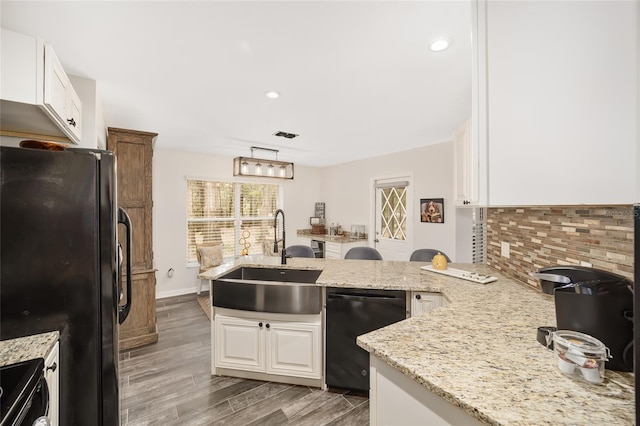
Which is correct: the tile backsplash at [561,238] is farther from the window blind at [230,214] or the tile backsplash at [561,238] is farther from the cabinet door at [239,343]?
the window blind at [230,214]

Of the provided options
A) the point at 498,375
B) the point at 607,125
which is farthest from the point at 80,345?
the point at 607,125

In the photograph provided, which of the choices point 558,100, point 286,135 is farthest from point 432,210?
point 558,100

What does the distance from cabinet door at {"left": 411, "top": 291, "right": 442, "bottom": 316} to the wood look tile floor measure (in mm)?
841

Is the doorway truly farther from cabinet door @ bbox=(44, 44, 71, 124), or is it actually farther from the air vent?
cabinet door @ bbox=(44, 44, 71, 124)

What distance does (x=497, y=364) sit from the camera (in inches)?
34.9

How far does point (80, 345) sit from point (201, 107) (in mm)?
2235

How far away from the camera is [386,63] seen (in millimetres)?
1885

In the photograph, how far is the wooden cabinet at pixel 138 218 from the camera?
283 centimetres

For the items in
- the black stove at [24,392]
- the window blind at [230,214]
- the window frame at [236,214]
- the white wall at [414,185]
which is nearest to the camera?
the black stove at [24,392]

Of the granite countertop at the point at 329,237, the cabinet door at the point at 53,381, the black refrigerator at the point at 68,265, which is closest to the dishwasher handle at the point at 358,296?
the black refrigerator at the point at 68,265

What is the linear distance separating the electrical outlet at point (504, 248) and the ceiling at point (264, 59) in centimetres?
137

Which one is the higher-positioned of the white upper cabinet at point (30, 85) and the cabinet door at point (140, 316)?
the white upper cabinet at point (30, 85)

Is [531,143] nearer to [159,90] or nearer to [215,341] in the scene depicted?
[215,341]

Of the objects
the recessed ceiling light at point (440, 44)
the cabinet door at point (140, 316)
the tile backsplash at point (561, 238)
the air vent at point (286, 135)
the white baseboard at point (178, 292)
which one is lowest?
the white baseboard at point (178, 292)
